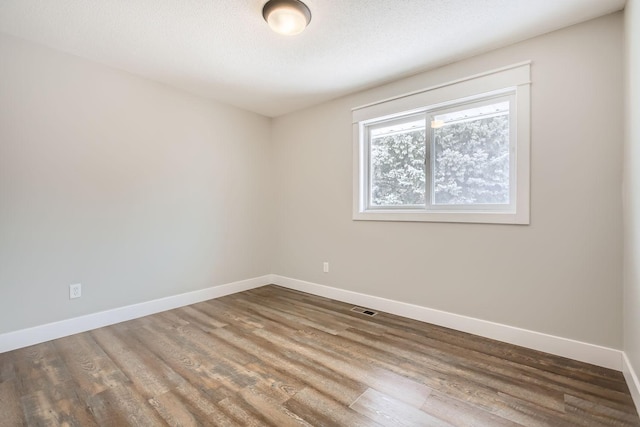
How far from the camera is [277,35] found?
222 centimetres

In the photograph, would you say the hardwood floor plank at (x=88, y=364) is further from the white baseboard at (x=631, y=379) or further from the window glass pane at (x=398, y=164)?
the white baseboard at (x=631, y=379)

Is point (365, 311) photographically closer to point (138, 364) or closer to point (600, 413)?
point (600, 413)

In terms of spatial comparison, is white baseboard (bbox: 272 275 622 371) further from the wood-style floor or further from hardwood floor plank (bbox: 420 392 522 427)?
hardwood floor plank (bbox: 420 392 522 427)

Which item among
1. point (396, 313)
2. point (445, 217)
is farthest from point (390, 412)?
point (445, 217)

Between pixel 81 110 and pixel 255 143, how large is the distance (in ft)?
6.23

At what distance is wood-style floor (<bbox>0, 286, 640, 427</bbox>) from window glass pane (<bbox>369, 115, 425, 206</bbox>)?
51.4 inches

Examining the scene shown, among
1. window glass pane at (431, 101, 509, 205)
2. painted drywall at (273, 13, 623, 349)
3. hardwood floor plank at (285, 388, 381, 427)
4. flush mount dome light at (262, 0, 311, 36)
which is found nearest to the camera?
hardwood floor plank at (285, 388, 381, 427)

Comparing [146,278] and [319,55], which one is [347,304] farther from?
[319,55]

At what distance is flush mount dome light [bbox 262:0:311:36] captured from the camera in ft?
6.04

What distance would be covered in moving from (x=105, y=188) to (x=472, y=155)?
3.36 m

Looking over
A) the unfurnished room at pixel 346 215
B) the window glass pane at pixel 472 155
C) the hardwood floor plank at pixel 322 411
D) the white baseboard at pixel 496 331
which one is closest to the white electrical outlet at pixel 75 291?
the unfurnished room at pixel 346 215

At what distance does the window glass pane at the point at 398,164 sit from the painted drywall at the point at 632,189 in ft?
4.63

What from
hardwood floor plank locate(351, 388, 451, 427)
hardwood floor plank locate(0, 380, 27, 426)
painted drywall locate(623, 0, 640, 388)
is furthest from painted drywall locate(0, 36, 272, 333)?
painted drywall locate(623, 0, 640, 388)

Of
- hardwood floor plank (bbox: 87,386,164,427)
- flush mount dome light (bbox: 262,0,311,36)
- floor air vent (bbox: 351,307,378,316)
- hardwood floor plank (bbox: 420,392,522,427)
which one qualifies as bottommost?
hardwood floor plank (bbox: 87,386,164,427)
